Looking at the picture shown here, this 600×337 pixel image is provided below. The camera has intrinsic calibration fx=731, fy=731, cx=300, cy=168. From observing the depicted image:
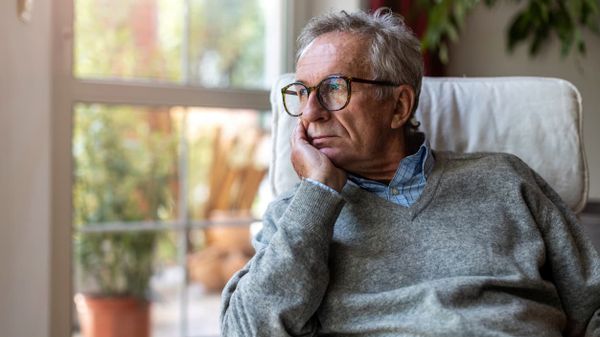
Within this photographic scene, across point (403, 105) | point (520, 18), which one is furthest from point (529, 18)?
point (403, 105)

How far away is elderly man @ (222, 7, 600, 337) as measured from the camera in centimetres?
132

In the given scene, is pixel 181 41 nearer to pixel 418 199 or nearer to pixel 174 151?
pixel 174 151

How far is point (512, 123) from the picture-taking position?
1.78 m

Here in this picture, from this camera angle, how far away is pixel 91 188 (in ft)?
9.30

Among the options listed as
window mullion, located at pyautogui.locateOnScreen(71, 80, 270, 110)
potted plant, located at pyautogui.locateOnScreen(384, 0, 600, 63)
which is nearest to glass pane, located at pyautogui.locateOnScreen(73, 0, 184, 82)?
window mullion, located at pyautogui.locateOnScreen(71, 80, 270, 110)

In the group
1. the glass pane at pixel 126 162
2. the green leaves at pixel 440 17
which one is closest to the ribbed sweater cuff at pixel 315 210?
the green leaves at pixel 440 17

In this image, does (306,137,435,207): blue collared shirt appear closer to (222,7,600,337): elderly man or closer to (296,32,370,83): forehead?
(222,7,600,337): elderly man

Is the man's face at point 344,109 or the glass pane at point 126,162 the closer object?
the man's face at point 344,109

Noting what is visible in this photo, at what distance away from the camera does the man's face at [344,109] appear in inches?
58.4

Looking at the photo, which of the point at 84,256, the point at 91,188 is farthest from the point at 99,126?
the point at 84,256

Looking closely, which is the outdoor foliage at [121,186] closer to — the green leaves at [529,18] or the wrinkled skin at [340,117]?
the green leaves at [529,18]

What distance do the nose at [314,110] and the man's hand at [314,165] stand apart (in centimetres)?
5

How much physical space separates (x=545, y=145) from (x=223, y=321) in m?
0.90

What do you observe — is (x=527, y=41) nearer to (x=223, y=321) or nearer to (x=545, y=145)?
(x=545, y=145)
